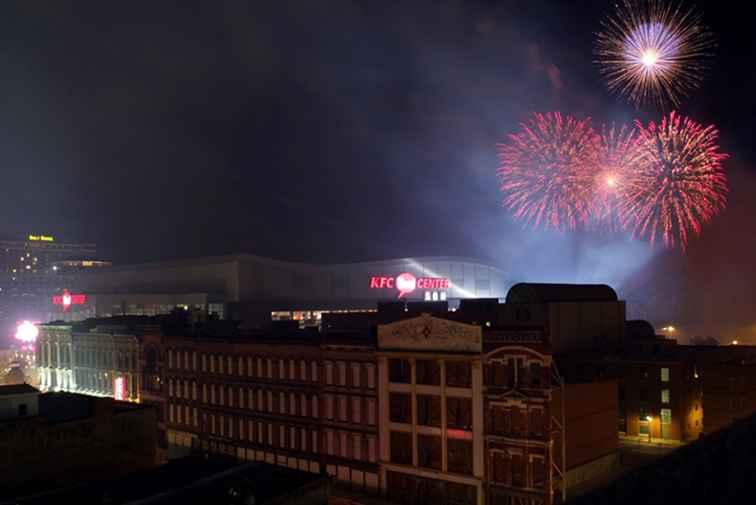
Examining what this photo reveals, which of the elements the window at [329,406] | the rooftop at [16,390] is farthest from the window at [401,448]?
the rooftop at [16,390]

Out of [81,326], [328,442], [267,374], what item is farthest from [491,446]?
[81,326]

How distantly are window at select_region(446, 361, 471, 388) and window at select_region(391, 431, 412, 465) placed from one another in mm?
6053

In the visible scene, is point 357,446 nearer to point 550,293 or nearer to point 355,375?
point 355,375

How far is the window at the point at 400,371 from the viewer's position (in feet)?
174

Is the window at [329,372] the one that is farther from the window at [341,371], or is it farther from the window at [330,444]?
the window at [330,444]

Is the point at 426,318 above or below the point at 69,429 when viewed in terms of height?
above

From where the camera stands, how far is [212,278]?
384 feet

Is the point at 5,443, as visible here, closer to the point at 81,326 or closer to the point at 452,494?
the point at 452,494

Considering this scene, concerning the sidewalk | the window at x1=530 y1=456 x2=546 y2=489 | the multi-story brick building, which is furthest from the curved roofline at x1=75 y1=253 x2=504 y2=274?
the window at x1=530 y1=456 x2=546 y2=489

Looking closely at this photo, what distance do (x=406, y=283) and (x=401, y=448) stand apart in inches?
2748

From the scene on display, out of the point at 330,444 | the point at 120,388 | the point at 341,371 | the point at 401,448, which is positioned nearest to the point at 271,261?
the point at 120,388

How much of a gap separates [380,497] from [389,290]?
7743 centimetres

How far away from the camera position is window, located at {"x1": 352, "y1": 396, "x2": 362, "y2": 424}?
183ft

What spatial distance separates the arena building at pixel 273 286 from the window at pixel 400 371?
201 feet
